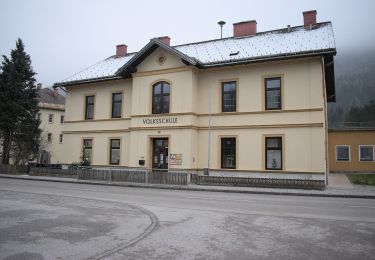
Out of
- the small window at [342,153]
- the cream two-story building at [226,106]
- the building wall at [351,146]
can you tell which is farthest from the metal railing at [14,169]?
the small window at [342,153]

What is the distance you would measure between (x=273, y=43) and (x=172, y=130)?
9.12 meters

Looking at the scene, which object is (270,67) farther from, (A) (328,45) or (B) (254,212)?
(B) (254,212)

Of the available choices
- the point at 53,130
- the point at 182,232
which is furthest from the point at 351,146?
the point at 53,130

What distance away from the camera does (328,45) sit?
20.7 meters

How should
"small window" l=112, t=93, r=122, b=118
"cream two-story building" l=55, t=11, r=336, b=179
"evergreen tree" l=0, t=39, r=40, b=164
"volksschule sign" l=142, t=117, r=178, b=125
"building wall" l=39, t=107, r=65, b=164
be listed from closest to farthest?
"cream two-story building" l=55, t=11, r=336, b=179 → "volksschule sign" l=142, t=117, r=178, b=125 → "small window" l=112, t=93, r=122, b=118 → "evergreen tree" l=0, t=39, r=40, b=164 → "building wall" l=39, t=107, r=65, b=164

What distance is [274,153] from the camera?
2178 cm

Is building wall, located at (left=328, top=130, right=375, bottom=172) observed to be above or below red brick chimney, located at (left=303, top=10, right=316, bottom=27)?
below

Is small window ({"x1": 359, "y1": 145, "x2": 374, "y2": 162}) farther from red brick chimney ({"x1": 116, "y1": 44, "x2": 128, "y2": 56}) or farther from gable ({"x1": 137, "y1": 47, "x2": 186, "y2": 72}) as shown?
red brick chimney ({"x1": 116, "y1": 44, "x2": 128, "y2": 56})

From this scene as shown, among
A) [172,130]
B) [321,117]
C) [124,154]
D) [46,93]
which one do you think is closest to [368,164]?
[321,117]

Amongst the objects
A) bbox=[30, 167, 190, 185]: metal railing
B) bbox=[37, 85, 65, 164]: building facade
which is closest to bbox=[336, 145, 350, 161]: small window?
bbox=[30, 167, 190, 185]: metal railing

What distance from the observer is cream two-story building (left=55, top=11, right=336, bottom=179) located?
68.9 ft

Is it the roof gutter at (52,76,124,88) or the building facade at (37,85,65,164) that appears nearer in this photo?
the roof gutter at (52,76,124,88)

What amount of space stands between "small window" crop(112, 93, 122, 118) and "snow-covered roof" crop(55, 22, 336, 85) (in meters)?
1.61

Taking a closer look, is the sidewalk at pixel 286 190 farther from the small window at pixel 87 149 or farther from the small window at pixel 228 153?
the small window at pixel 87 149
